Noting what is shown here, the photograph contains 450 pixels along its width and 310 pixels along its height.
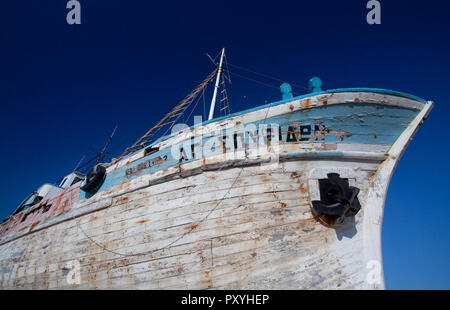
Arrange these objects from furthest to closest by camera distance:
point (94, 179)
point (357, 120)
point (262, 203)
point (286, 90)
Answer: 1. point (94, 179)
2. point (286, 90)
3. point (357, 120)
4. point (262, 203)

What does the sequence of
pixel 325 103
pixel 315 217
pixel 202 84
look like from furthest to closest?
1. pixel 202 84
2. pixel 325 103
3. pixel 315 217

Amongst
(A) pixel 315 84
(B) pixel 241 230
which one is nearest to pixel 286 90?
(A) pixel 315 84

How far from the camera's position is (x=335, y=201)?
199 inches

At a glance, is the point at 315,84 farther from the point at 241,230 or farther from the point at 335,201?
the point at 241,230

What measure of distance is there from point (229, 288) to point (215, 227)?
108 centimetres

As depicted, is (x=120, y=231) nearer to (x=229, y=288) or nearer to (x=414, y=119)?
(x=229, y=288)

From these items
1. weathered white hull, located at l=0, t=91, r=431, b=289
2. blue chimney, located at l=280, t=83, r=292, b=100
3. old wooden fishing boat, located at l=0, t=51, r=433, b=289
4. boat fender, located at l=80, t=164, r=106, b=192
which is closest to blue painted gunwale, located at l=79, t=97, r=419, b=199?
old wooden fishing boat, located at l=0, t=51, r=433, b=289

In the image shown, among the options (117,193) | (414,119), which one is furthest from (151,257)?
(414,119)

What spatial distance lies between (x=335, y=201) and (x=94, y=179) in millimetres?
6229

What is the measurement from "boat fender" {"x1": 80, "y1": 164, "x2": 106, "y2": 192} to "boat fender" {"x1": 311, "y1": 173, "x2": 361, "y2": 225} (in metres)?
5.74

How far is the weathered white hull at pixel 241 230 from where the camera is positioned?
4793 millimetres

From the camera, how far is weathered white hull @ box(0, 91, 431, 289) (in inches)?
189

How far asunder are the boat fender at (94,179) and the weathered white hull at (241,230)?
146 centimetres
